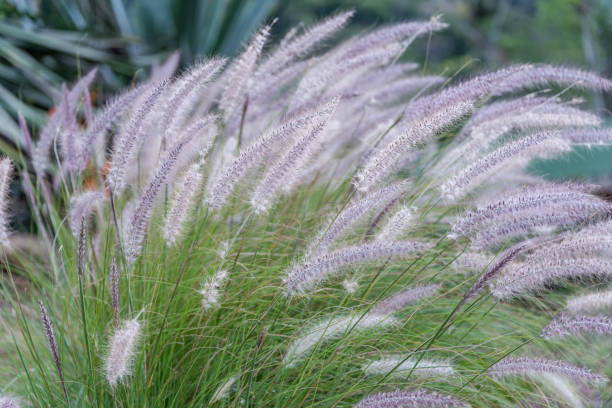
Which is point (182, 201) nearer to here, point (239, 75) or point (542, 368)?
point (239, 75)

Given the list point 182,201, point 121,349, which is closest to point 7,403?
point 121,349

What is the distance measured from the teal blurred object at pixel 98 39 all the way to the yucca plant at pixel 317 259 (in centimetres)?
154

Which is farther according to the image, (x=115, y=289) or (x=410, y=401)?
(x=115, y=289)

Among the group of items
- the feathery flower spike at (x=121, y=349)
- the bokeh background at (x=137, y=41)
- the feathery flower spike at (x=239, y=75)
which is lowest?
the bokeh background at (x=137, y=41)

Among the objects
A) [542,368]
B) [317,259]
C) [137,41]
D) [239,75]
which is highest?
[239,75]

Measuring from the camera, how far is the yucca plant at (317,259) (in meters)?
1.33

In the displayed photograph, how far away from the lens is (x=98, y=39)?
379cm

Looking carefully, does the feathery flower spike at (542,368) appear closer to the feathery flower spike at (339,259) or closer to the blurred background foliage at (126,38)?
the feathery flower spike at (339,259)

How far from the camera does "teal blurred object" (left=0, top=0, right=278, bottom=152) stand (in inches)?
142

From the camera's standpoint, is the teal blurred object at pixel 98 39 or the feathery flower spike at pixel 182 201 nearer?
the feathery flower spike at pixel 182 201

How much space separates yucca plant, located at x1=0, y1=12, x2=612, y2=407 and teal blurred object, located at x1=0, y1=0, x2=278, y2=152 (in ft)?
5.06

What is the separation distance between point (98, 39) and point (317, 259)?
123 inches

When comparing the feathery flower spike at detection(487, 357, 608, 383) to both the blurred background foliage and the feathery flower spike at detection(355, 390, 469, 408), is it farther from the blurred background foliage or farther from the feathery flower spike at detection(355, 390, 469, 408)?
the blurred background foliage

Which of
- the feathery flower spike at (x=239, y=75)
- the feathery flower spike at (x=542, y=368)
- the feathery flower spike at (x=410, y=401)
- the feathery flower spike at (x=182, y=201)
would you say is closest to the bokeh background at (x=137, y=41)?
the feathery flower spike at (x=239, y=75)
